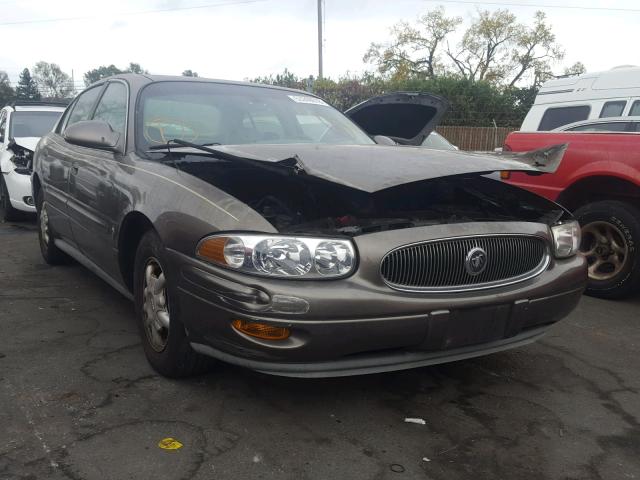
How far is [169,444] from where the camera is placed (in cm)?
253

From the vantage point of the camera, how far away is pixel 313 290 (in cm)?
246

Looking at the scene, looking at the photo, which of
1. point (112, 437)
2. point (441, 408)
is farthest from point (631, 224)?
point (112, 437)

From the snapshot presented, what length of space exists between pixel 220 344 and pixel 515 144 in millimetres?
4350

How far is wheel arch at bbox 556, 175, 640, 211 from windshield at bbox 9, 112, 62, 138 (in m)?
7.30

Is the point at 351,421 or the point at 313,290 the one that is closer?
the point at 313,290

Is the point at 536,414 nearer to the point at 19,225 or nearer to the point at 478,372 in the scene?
the point at 478,372

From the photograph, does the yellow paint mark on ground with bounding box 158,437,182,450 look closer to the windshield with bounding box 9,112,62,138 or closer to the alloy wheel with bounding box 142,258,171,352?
the alloy wheel with bounding box 142,258,171,352

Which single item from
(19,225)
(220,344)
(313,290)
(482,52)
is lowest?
(19,225)

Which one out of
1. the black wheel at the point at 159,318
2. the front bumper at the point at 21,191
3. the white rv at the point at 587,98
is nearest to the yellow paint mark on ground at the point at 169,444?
the black wheel at the point at 159,318

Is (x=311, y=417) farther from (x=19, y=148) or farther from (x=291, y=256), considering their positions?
(x=19, y=148)

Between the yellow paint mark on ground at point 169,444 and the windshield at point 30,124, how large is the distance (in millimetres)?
7654

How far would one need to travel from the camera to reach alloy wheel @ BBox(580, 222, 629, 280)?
4.95 m

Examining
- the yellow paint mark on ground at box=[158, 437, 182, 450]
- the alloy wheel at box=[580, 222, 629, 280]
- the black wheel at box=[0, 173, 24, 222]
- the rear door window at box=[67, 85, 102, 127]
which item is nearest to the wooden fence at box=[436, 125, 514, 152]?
the black wheel at box=[0, 173, 24, 222]

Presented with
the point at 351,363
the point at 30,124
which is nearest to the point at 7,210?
the point at 30,124
